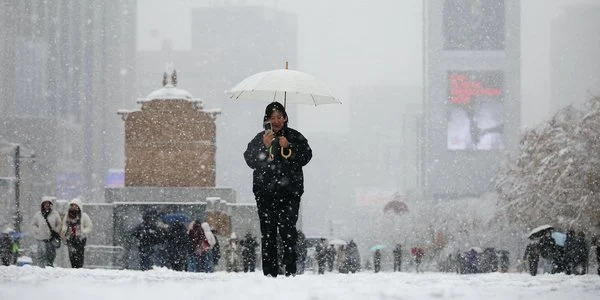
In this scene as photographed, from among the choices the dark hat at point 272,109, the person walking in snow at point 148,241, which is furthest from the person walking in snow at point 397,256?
the dark hat at point 272,109

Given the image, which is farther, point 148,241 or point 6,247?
point 6,247

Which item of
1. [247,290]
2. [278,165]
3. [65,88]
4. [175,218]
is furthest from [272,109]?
[65,88]

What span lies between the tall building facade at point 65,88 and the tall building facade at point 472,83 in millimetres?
43679

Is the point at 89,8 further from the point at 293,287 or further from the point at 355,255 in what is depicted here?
the point at 293,287

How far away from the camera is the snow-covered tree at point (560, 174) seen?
118 ft

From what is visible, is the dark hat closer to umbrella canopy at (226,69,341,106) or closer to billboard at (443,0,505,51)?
umbrella canopy at (226,69,341,106)

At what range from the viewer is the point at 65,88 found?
12331 centimetres

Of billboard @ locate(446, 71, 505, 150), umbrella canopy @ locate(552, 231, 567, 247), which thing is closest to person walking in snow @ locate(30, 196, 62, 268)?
umbrella canopy @ locate(552, 231, 567, 247)

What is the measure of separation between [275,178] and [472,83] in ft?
374

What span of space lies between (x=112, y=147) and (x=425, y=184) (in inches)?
1794

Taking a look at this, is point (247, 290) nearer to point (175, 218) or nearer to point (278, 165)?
point (278, 165)

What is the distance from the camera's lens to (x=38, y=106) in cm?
11869

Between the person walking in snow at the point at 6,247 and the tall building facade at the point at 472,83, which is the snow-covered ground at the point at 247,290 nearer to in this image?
the person walking in snow at the point at 6,247

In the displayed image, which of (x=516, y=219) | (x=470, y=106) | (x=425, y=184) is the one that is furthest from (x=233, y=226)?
(x=425, y=184)
